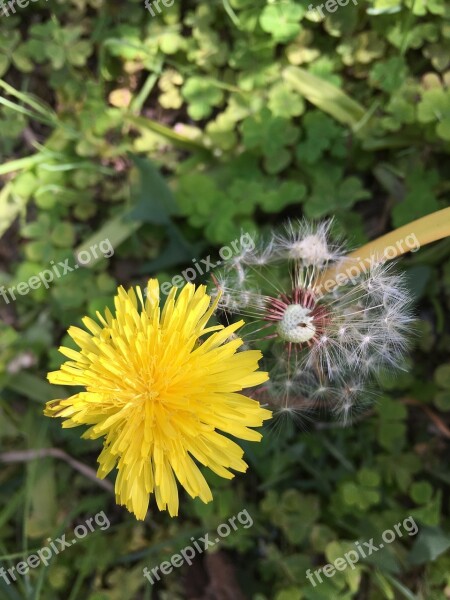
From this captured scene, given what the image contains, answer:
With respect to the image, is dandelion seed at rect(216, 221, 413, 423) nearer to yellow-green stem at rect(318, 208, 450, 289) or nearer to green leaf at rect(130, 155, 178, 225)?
yellow-green stem at rect(318, 208, 450, 289)

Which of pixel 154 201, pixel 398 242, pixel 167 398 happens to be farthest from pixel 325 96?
pixel 167 398

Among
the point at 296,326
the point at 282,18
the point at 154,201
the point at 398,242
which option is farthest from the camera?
the point at 154,201

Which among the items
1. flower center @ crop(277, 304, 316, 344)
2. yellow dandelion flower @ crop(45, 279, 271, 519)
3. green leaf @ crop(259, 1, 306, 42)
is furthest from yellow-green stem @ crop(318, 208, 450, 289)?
green leaf @ crop(259, 1, 306, 42)

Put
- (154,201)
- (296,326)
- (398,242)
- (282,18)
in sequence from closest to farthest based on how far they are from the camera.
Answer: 1. (296,326)
2. (398,242)
3. (282,18)
4. (154,201)

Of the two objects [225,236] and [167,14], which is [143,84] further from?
[225,236]

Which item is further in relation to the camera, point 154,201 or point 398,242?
point 154,201

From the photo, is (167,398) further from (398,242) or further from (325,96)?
(325,96)

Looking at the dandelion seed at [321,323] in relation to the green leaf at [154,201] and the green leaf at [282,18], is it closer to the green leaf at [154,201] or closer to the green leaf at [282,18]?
the green leaf at [154,201]

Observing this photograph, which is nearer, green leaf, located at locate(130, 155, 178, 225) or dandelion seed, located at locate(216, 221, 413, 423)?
dandelion seed, located at locate(216, 221, 413, 423)
